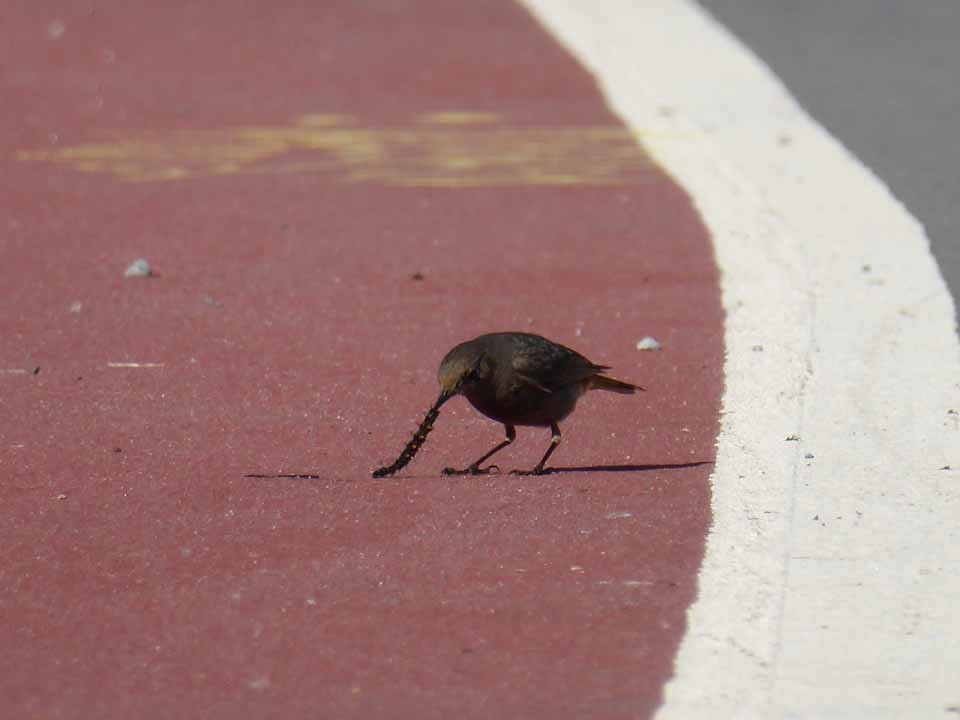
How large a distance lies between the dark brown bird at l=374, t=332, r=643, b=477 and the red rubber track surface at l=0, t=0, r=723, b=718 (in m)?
0.15

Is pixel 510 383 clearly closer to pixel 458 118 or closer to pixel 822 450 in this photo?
pixel 822 450

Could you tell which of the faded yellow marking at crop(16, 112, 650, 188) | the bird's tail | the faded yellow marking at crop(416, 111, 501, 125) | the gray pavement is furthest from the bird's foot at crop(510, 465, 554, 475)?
the faded yellow marking at crop(416, 111, 501, 125)

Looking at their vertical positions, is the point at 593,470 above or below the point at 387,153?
above

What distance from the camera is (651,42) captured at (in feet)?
60.2

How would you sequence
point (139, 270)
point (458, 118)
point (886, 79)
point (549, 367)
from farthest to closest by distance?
point (886, 79) → point (458, 118) → point (139, 270) → point (549, 367)

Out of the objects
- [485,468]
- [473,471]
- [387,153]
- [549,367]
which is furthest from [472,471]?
[387,153]

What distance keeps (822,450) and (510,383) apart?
1047 mm

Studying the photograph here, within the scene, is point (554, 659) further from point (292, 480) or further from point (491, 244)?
point (491, 244)

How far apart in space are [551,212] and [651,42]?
6.66 m

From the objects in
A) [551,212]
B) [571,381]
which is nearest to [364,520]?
[571,381]

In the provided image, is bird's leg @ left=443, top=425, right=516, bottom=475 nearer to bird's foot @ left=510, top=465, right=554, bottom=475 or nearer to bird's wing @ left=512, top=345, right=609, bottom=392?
bird's foot @ left=510, top=465, right=554, bottom=475

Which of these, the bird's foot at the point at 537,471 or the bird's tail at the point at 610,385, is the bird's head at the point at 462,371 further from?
the bird's tail at the point at 610,385

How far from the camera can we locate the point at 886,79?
15.9 m

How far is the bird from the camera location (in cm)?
724
